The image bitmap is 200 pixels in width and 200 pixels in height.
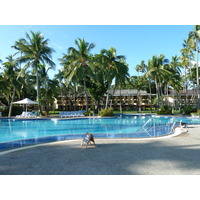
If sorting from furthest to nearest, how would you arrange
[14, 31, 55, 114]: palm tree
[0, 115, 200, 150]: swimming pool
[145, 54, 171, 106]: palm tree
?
[145, 54, 171, 106]: palm tree
[14, 31, 55, 114]: palm tree
[0, 115, 200, 150]: swimming pool

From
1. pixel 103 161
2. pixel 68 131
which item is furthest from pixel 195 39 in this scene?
pixel 103 161

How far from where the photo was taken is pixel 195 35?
23766 mm

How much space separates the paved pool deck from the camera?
3807mm

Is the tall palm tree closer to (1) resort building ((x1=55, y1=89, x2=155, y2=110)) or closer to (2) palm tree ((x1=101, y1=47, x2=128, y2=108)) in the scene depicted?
(2) palm tree ((x1=101, y1=47, x2=128, y2=108))

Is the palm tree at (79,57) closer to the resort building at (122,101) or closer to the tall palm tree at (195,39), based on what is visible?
the tall palm tree at (195,39)

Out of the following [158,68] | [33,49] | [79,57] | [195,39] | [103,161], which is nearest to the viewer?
[103,161]

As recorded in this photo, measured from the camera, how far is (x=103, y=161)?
14.9 ft

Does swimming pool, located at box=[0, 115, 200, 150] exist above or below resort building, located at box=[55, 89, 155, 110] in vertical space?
below

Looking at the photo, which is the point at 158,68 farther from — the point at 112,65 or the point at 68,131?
the point at 68,131

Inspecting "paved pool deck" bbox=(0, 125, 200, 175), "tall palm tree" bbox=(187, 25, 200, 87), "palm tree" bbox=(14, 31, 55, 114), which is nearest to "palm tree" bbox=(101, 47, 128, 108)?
"palm tree" bbox=(14, 31, 55, 114)

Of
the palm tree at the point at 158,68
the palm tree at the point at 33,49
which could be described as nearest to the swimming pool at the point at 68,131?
the palm tree at the point at 33,49

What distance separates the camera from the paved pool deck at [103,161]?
381 cm
